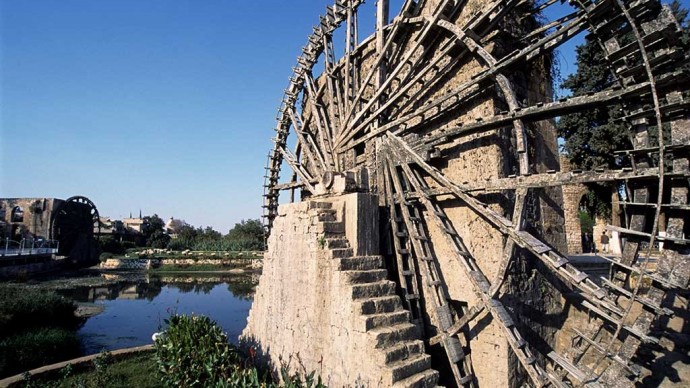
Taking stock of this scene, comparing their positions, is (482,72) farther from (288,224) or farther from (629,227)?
(288,224)

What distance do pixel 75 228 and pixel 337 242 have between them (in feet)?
117

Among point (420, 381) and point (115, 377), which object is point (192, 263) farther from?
point (420, 381)

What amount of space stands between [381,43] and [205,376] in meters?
6.25

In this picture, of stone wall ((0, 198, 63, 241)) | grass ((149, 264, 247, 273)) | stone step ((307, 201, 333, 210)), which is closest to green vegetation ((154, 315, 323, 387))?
stone step ((307, 201, 333, 210))

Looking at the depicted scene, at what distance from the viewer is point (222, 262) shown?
31.2 m

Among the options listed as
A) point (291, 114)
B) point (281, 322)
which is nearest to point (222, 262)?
point (291, 114)

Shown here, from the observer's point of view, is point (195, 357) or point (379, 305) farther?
point (195, 357)

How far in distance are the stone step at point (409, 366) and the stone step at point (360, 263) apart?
130cm

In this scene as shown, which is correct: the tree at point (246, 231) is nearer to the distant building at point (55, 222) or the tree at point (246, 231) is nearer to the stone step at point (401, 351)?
the distant building at point (55, 222)

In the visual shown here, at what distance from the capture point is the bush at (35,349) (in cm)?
736

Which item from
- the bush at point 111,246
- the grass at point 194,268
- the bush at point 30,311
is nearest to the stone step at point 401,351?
the bush at point 30,311

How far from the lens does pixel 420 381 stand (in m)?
4.12

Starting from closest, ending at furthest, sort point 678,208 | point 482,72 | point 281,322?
point 678,208, point 482,72, point 281,322

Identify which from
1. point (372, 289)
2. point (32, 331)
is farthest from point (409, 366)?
point (32, 331)
